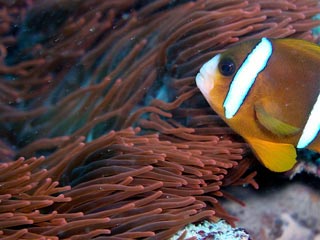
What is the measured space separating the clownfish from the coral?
0.28 metres

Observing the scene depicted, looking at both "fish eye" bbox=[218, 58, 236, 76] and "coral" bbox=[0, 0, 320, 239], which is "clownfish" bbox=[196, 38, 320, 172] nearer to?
"fish eye" bbox=[218, 58, 236, 76]

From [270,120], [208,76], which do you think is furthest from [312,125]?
[208,76]

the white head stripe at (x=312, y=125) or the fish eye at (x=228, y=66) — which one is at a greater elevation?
the fish eye at (x=228, y=66)

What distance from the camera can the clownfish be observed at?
5.50 feet

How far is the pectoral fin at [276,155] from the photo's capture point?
5.77 feet

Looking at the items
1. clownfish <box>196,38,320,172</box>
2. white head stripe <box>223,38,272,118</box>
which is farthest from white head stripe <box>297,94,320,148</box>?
white head stripe <box>223,38,272,118</box>

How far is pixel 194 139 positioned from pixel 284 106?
18.0 inches

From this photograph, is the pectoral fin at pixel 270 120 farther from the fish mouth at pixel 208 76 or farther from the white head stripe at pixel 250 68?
the fish mouth at pixel 208 76

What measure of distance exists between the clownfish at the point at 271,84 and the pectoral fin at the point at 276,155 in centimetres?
8

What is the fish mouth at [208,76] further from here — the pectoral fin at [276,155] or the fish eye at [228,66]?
the pectoral fin at [276,155]

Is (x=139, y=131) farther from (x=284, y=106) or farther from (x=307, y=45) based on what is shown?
(x=307, y=45)

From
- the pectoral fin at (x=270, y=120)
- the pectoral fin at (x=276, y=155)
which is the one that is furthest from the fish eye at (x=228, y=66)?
the pectoral fin at (x=276, y=155)

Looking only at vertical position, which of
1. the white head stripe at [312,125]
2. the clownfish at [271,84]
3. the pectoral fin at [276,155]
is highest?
the clownfish at [271,84]

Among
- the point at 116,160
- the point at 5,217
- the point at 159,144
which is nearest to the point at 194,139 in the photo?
the point at 159,144
